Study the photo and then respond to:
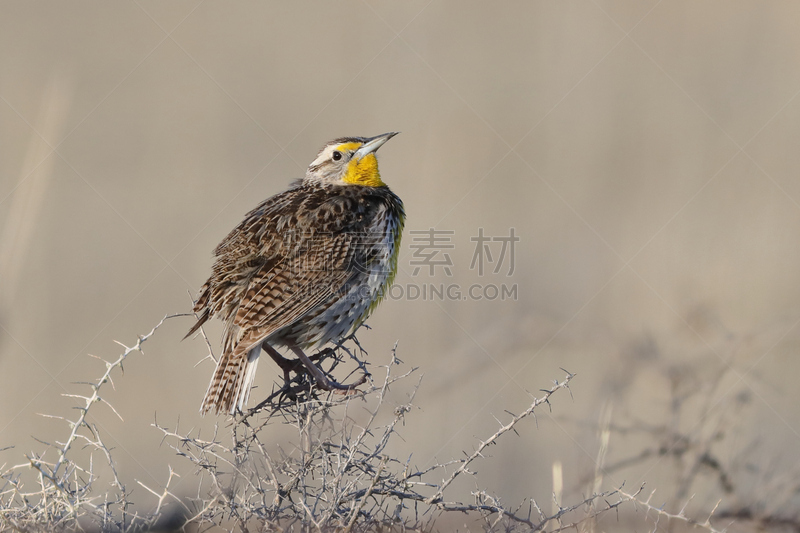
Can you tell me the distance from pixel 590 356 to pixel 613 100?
5.61 feet

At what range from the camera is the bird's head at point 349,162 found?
315cm

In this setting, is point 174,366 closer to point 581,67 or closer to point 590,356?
point 590,356

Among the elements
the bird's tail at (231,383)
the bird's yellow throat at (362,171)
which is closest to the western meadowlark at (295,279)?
the bird's tail at (231,383)

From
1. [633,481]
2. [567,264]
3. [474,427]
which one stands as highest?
[567,264]

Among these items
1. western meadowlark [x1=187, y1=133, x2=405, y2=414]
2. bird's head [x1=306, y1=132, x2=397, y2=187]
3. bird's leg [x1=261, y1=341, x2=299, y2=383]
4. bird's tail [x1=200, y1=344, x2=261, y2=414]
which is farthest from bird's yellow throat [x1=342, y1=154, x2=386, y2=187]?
bird's tail [x1=200, y1=344, x2=261, y2=414]

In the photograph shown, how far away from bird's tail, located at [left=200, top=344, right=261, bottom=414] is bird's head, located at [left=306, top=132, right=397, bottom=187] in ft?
3.32

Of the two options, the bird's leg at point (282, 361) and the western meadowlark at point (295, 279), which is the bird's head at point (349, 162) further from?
the bird's leg at point (282, 361)

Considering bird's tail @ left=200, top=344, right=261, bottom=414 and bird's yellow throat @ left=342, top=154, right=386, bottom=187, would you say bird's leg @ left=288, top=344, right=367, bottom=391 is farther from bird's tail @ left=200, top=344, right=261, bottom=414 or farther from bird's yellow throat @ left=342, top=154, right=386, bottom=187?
bird's yellow throat @ left=342, top=154, right=386, bottom=187

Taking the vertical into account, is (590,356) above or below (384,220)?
above

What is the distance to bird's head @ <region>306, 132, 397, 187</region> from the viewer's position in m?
3.15

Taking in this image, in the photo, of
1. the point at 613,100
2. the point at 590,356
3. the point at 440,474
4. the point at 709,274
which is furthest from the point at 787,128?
the point at 440,474

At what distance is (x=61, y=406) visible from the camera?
146 inches

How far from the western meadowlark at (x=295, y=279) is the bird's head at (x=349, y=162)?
240mm

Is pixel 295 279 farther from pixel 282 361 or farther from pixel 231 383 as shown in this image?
pixel 231 383
